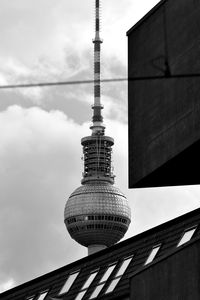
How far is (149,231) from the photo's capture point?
48.7m

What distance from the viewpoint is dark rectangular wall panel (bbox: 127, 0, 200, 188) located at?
33562 millimetres

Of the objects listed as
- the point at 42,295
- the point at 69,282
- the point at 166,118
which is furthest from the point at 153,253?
the point at 166,118

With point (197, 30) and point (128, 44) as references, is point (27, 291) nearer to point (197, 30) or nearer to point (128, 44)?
point (128, 44)

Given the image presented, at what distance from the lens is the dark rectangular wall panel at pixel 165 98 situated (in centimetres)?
3356

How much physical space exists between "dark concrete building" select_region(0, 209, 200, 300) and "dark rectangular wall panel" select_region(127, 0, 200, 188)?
9.24 ft

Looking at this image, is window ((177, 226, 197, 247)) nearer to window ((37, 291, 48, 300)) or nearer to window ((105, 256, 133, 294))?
window ((105, 256, 133, 294))

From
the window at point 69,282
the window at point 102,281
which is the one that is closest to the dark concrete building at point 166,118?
the window at point 102,281

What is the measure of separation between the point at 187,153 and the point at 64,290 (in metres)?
18.0

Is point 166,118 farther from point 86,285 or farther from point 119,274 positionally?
point 86,285

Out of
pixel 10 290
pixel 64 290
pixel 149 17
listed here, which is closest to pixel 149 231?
pixel 64 290

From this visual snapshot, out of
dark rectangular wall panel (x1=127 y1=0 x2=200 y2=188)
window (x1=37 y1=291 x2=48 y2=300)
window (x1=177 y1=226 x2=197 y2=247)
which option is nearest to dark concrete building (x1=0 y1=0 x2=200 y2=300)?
dark rectangular wall panel (x1=127 y1=0 x2=200 y2=188)

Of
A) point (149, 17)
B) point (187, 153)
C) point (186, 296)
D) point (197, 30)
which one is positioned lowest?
point (186, 296)

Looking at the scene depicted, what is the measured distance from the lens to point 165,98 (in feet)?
115

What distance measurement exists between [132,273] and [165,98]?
39.8ft
